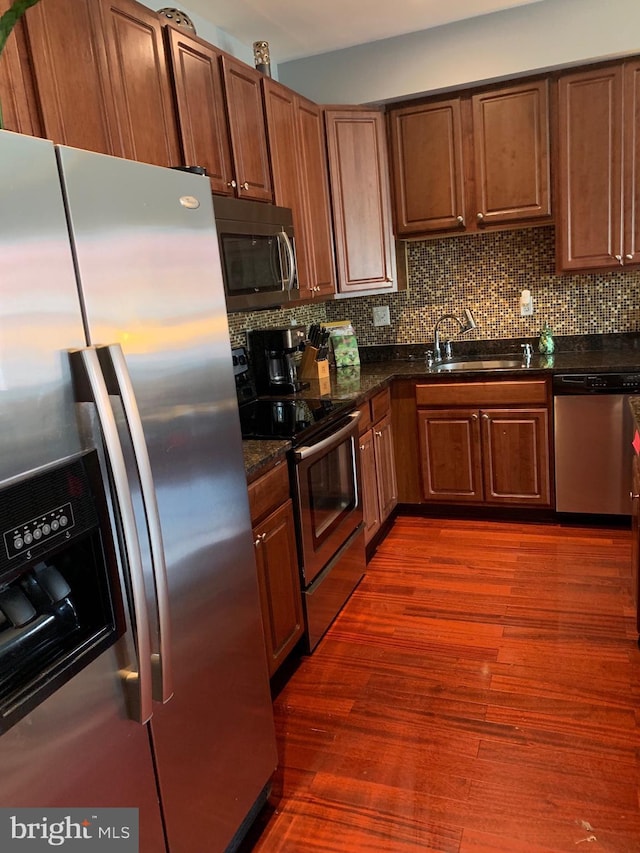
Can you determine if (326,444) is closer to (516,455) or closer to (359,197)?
(516,455)

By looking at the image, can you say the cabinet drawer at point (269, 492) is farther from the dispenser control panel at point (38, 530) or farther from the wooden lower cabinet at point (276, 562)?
the dispenser control panel at point (38, 530)

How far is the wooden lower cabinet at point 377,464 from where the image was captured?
3.28 m

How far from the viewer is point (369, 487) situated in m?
3.34

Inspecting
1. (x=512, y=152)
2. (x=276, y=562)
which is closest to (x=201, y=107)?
(x=276, y=562)

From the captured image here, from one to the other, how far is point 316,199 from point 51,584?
2747mm

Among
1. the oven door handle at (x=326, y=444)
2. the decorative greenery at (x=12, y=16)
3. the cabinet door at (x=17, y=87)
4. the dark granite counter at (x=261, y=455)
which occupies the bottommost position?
the oven door handle at (x=326, y=444)

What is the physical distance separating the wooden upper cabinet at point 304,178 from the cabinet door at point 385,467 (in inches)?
30.9

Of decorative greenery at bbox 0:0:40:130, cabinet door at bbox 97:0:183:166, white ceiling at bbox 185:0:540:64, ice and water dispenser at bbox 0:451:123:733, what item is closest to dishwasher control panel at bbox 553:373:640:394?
white ceiling at bbox 185:0:540:64

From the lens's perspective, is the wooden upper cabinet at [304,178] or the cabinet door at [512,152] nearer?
the wooden upper cabinet at [304,178]

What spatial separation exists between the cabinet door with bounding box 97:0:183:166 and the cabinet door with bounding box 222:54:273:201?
1.36ft

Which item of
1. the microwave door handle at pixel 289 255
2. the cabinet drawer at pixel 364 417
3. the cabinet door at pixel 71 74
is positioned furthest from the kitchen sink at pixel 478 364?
the cabinet door at pixel 71 74

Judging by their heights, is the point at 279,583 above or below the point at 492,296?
below

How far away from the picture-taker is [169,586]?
135 centimetres

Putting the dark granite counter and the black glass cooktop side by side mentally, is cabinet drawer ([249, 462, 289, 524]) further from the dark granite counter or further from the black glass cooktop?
the black glass cooktop
